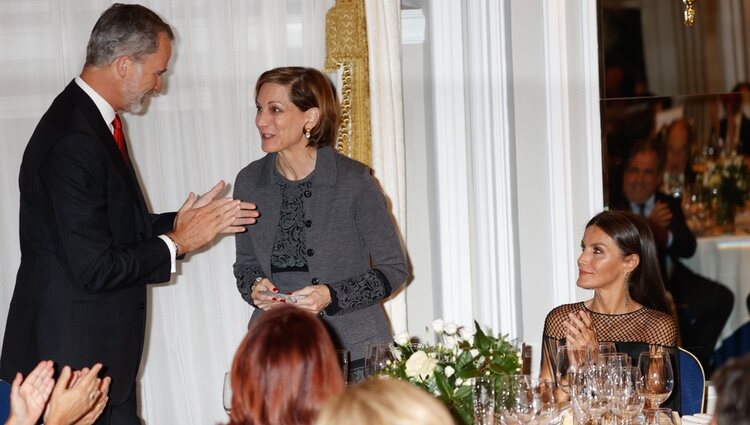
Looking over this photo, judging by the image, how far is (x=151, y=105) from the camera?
14.1 feet

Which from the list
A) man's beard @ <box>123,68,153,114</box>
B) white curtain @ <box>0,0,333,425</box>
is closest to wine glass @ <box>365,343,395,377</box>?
man's beard @ <box>123,68,153,114</box>

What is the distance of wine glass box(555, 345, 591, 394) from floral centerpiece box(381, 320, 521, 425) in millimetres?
149

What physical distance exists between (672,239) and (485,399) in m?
2.95

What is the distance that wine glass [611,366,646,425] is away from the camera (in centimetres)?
219

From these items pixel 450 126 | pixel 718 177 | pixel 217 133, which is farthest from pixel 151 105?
pixel 718 177

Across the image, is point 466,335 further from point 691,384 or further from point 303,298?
point 691,384

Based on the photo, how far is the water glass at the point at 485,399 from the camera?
6.60ft

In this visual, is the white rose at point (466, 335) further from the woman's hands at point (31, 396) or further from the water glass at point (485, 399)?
the woman's hands at point (31, 396)

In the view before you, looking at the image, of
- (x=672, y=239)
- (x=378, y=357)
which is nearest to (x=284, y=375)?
(x=378, y=357)

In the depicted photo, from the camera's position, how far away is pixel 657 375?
233cm

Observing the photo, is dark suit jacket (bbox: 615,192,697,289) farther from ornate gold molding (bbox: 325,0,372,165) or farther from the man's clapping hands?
the man's clapping hands

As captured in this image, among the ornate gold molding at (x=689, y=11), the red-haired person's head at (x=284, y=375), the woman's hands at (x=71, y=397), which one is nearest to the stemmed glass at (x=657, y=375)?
the red-haired person's head at (x=284, y=375)

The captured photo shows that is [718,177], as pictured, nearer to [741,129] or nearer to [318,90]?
[741,129]

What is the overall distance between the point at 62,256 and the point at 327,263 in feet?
2.74
